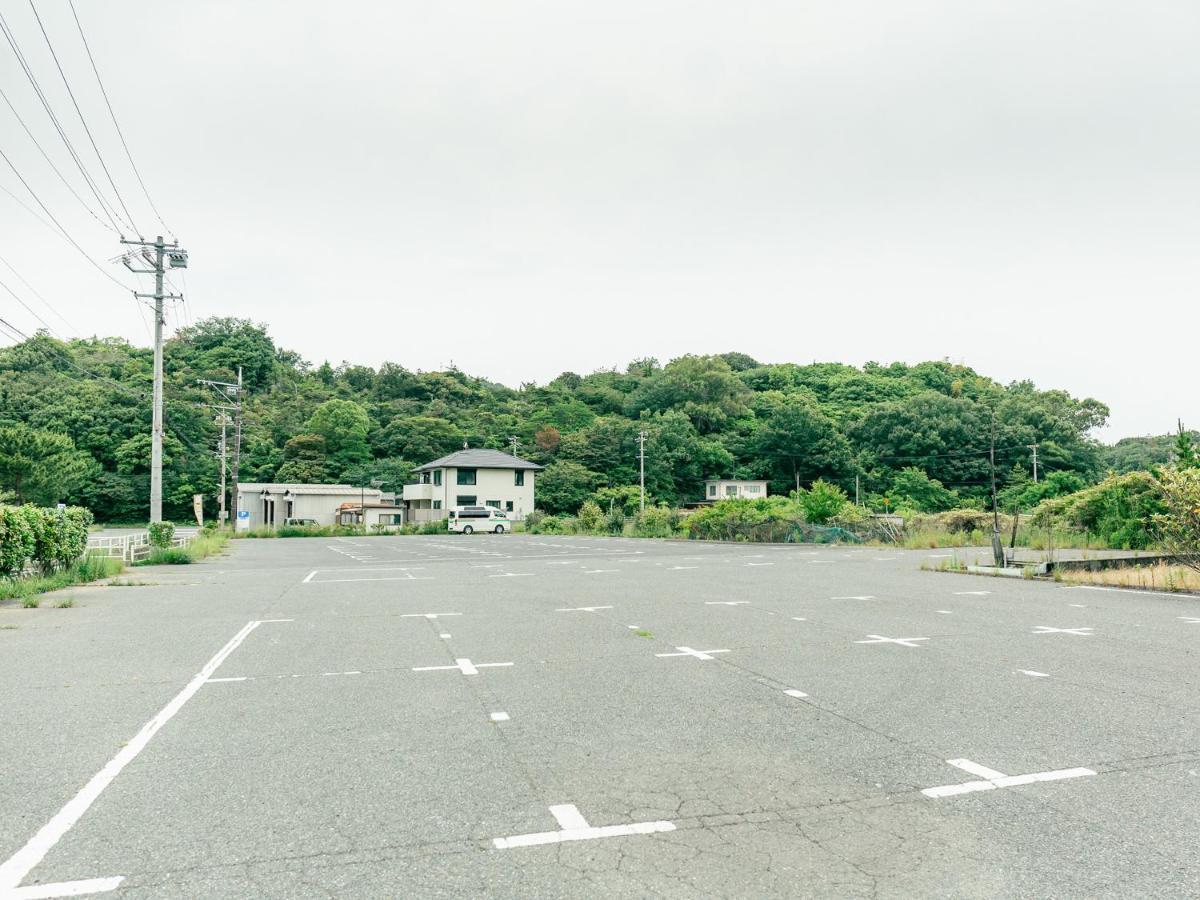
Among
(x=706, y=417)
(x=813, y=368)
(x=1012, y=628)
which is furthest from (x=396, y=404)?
(x=1012, y=628)

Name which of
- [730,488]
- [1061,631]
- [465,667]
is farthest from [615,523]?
[465,667]

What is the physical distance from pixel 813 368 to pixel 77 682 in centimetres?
8974

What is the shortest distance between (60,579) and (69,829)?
14.1 meters

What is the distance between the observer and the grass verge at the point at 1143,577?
43.0 ft

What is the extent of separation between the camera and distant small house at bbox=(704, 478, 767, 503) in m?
72.3

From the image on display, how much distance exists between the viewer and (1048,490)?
54406 millimetres

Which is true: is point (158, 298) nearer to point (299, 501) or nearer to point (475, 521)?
point (475, 521)

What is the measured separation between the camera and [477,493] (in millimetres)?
61219

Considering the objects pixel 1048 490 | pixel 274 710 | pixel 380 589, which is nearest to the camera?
pixel 274 710

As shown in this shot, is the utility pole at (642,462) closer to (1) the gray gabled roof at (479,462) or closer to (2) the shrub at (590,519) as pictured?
(2) the shrub at (590,519)

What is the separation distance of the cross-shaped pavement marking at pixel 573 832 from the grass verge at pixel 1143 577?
42.5ft

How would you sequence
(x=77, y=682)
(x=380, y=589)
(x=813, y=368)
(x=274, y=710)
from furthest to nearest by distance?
(x=813, y=368), (x=380, y=589), (x=77, y=682), (x=274, y=710)

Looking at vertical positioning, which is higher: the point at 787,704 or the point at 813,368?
the point at 813,368

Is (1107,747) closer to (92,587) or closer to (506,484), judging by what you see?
(92,587)
